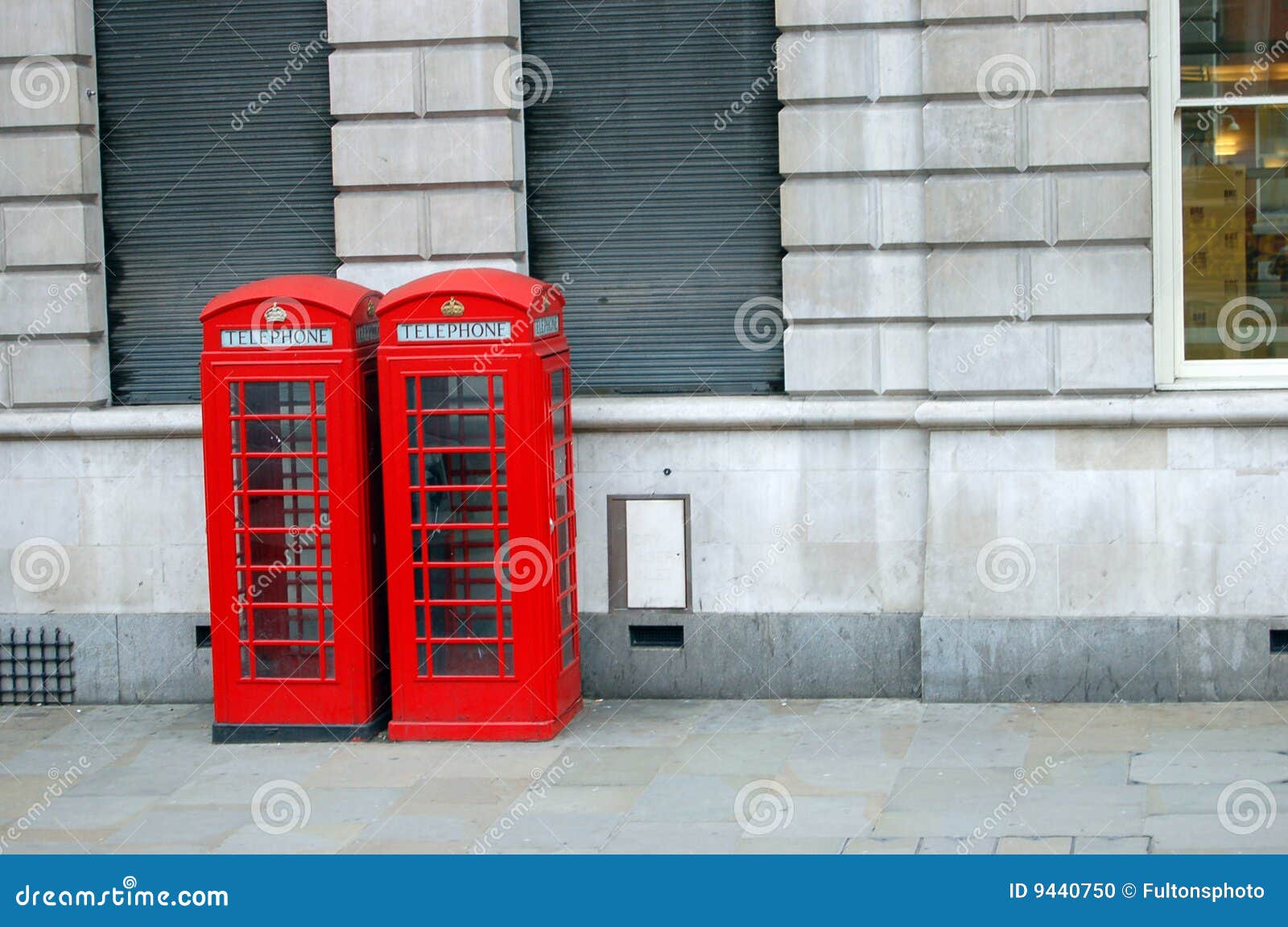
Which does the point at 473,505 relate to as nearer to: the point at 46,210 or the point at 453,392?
the point at 453,392

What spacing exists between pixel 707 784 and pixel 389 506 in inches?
96.5

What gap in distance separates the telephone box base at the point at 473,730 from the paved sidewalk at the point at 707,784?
0.11 meters

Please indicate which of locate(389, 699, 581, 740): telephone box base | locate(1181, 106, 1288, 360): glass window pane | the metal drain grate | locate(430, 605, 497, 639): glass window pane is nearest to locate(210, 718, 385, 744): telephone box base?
locate(389, 699, 581, 740): telephone box base

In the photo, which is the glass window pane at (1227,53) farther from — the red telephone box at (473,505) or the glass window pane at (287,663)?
the glass window pane at (287,663)

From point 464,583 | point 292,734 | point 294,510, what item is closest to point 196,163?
point 294,510

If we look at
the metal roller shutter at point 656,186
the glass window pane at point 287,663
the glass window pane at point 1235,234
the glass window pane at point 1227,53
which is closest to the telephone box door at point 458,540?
the glass window pane at point 287,663

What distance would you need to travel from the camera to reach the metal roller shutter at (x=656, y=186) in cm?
1117

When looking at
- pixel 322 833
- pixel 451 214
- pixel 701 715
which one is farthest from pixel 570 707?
pixel 451 214

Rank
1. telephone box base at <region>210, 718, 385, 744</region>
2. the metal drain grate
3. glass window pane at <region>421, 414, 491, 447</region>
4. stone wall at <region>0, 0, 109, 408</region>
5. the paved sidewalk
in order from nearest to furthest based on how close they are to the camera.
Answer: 1. the paved sidewalk
2. glass window pane at <region>421, 414, 491, 447</region>
3. telephone box base at <region>210, 718, 385, 744</region>
4. stone wall at <region>0, 0, 109, 408</region>
5. the metal drain grate

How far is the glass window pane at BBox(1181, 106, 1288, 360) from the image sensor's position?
10.6 meters

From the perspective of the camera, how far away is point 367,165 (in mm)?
11172

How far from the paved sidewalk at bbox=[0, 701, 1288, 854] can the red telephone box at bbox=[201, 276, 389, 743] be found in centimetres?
31

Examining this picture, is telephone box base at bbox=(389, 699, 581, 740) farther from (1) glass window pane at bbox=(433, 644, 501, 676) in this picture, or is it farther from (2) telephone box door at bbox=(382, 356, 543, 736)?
(1) glass window pane at bbox=(433, 644, 501, 676)

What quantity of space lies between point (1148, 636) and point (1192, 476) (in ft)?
3.17
